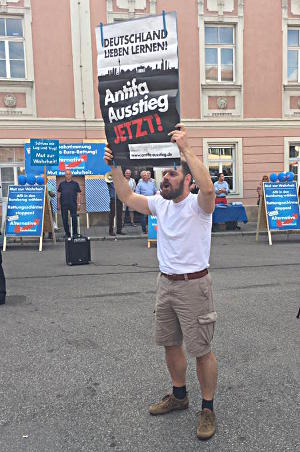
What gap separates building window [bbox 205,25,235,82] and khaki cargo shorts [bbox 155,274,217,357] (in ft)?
47.6

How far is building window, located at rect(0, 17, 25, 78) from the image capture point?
14.3 m

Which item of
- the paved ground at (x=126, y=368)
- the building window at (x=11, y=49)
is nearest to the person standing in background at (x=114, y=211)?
the paved ground at (x=126, y=368)

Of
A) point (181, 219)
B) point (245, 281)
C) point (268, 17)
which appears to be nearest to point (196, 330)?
point (181, 219)

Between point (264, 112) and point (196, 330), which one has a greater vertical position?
point (264, 112)

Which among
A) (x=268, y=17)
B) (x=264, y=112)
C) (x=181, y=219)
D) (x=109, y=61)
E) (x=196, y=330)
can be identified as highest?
(x=268, y=17)

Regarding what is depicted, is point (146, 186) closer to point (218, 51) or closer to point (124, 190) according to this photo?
point (218, 51)

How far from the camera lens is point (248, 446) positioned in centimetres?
247

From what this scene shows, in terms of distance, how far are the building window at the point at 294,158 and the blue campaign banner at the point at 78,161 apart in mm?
7496

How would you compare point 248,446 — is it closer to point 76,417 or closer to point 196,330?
point 196,330

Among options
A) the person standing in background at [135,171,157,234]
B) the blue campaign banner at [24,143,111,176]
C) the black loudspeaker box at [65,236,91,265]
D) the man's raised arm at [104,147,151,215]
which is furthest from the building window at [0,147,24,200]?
the man's raised arm at [104,147,151,215]

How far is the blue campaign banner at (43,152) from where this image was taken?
1167cm

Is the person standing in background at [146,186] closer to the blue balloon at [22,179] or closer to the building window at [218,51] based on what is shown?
the blue balloon at [22,179]

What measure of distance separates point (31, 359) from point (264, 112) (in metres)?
14.6

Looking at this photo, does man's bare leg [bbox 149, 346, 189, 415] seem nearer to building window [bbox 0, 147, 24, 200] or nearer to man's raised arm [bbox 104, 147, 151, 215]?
man's raised arm [bbox 104, 147, 151, 215]
